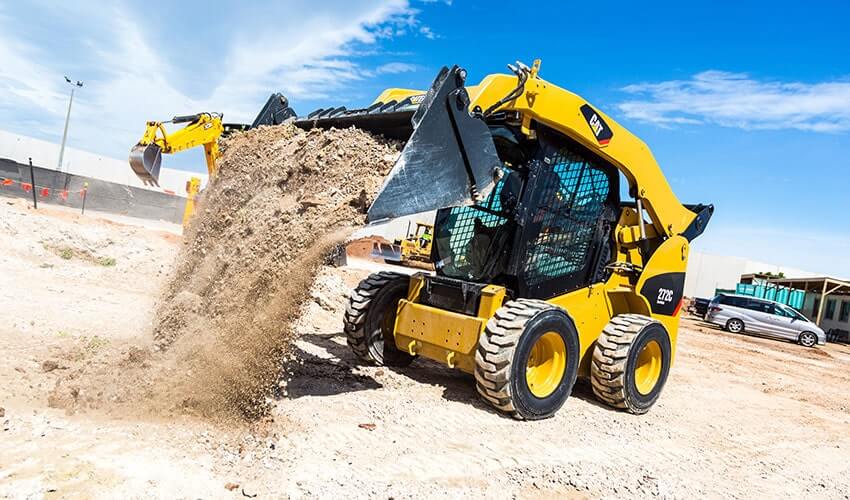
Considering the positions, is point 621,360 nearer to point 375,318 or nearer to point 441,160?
point 375,318

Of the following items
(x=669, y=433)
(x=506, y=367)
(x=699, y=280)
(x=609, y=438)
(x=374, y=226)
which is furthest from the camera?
(x=699, y=280)

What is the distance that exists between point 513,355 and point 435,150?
1.85 m

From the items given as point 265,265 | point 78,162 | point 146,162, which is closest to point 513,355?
point 265,265

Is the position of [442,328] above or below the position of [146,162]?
below

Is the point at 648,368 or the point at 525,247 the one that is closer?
the point at 525,247

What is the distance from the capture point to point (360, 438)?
4559 millimetres

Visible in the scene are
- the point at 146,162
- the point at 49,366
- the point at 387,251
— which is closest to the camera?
the point at 49,366

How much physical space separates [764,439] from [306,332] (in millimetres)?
5689

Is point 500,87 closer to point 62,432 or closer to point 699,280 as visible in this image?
point 62,432

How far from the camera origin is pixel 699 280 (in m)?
44.0

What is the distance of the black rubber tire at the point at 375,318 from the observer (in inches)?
260

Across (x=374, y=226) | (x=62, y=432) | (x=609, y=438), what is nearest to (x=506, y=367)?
(x=609, y=438)

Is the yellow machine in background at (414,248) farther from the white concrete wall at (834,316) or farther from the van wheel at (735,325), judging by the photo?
the white concrete wall at (834,316)

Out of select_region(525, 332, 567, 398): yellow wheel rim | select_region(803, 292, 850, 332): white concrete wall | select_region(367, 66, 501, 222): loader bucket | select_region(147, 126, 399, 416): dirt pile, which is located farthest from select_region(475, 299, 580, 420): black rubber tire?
select_region(803, 292, 850, 332): white concrete wall
